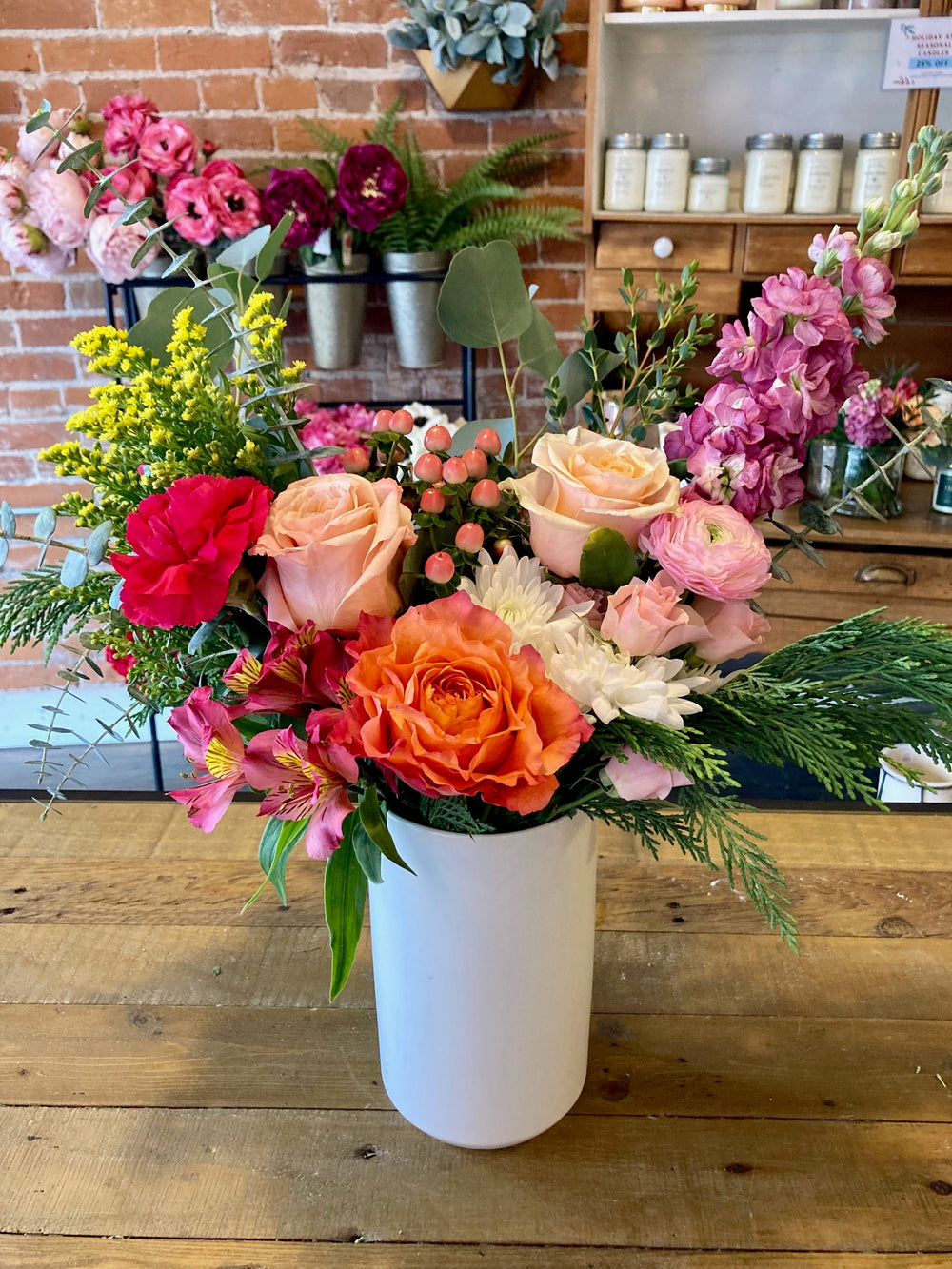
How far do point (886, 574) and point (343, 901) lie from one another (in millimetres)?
1767

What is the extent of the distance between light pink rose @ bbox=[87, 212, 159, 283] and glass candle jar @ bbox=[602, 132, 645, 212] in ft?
2.84

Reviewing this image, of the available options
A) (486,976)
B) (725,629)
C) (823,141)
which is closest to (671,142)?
(823,141)

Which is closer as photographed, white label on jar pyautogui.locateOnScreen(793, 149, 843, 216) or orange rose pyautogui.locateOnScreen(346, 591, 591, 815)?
orange rose pyautogui.locateOnScreen(346, 591, 591, 815)

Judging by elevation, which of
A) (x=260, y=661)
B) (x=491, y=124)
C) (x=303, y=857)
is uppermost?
(x=491, y=124)

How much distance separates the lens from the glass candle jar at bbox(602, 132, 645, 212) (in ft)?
6.70

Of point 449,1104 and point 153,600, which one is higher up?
point 153,600

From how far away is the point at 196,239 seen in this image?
1948 mm

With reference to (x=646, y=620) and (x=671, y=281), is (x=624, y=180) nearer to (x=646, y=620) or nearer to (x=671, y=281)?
(x=671, y=281)

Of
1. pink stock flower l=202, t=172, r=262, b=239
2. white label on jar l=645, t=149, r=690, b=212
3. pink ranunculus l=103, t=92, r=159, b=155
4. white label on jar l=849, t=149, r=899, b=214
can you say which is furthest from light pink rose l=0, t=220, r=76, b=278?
white label on jar l=849, t=149, r=899, b=214

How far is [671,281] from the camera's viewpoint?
207 centimetres

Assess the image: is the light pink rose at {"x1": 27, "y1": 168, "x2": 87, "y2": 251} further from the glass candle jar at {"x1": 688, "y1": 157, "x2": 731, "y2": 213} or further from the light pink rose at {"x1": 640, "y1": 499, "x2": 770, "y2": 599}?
the light pink rose at {"x1": 640, "y1": 499, "x2": 770, "y2": 599}

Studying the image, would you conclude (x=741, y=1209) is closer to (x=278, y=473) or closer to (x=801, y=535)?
(x=801, y=535)

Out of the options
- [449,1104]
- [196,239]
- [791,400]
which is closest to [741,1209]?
[449,1104]

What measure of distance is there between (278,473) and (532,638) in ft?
0.61
